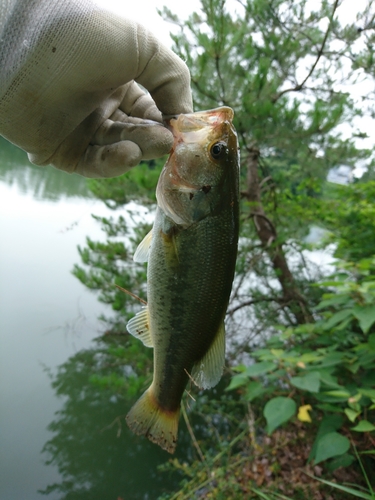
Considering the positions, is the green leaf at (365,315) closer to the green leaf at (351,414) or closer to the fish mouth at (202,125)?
the green leaf at (351,414)

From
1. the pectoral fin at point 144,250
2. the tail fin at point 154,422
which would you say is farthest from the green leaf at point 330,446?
the pectoral fin at point 144,250

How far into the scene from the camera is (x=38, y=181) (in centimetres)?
1219

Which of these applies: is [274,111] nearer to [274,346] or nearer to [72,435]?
[274,346]

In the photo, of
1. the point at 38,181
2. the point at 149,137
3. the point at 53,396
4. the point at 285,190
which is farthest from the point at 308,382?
the point at 38,181

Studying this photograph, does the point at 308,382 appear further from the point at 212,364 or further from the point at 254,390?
the point at 212,364

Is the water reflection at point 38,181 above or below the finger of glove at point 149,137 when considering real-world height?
above

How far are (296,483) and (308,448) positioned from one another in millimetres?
322

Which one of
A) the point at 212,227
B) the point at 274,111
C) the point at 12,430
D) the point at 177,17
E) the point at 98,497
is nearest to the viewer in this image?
the point at 212,227

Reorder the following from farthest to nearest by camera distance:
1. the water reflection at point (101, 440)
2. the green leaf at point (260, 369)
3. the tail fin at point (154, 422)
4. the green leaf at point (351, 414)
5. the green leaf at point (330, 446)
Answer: the water reflection at point (101, 440)
the green leaf at point (260, 369)
the green leaf at point (330, 446)
the green leaf at point (351, 414)
the tail fin at point (154, 422)

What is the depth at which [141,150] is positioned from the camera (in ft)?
3.82

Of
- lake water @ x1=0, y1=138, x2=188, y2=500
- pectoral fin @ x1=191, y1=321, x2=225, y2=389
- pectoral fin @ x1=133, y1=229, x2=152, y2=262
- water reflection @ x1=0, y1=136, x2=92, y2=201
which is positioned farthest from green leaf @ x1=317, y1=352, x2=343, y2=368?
water reflection @ x1=0, y1=136, x2=92, y2=201

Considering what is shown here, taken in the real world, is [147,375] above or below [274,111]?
below

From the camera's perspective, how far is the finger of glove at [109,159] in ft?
3.80

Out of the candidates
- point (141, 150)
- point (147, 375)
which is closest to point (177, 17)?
point (141, 150)
